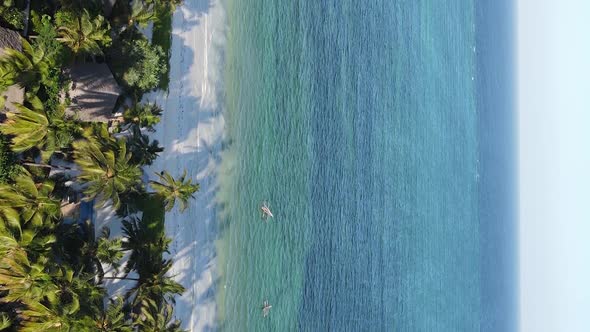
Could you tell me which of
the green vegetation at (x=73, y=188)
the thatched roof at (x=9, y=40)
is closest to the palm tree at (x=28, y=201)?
the green vegetation at (x=73, y=188)

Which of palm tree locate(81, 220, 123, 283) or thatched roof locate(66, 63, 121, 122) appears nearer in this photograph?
palm tree locate(81, 220, 123, 283)

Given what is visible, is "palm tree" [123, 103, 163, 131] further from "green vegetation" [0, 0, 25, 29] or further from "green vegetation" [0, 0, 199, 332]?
"green vegetation" [0, 0, 25, 29]

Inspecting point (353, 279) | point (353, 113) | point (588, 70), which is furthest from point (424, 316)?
point (588, 70)

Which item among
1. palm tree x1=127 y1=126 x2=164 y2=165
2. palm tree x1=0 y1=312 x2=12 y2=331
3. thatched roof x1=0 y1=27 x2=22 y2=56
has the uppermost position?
thatched roof x1=0 y1=27 x2=22 y2=56

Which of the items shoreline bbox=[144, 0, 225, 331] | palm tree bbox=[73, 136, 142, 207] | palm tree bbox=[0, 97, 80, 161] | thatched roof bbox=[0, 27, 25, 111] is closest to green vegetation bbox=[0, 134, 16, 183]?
palm tree bbox=[0, 97, 80, 161]

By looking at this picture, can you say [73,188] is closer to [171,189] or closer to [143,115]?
[171,189]

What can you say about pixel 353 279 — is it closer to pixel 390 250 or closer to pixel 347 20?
pixel 390 250
